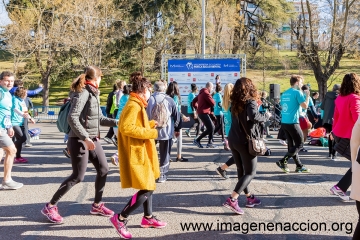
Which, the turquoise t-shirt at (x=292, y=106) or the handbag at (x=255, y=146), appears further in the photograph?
the turquoise t-shirt at (x=292, y=106)

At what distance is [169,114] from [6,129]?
2667 mm

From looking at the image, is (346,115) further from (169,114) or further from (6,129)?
(6,129)

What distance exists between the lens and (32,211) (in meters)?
5.43

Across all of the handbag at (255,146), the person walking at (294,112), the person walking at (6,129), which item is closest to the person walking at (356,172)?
the handbag at (255,146)

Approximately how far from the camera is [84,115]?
490cm

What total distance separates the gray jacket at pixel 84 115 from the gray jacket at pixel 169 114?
1710 mm

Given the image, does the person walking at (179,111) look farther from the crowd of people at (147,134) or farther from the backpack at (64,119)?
the backpack at (64,119)

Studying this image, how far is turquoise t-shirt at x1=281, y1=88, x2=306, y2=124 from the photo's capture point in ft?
24.3

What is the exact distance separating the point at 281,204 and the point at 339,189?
0.85m

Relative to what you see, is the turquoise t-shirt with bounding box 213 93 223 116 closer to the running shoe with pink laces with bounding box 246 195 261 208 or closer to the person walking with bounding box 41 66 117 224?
the running shoe with pink laces with bounding box 246 195 261 208

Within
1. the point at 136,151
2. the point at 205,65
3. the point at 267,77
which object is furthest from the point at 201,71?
the point at 267,77

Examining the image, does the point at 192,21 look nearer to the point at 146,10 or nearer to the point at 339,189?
the point at 146,10

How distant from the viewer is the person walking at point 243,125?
5.17m

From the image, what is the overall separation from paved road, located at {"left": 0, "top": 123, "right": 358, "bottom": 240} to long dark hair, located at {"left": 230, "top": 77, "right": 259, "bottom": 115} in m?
1.38
